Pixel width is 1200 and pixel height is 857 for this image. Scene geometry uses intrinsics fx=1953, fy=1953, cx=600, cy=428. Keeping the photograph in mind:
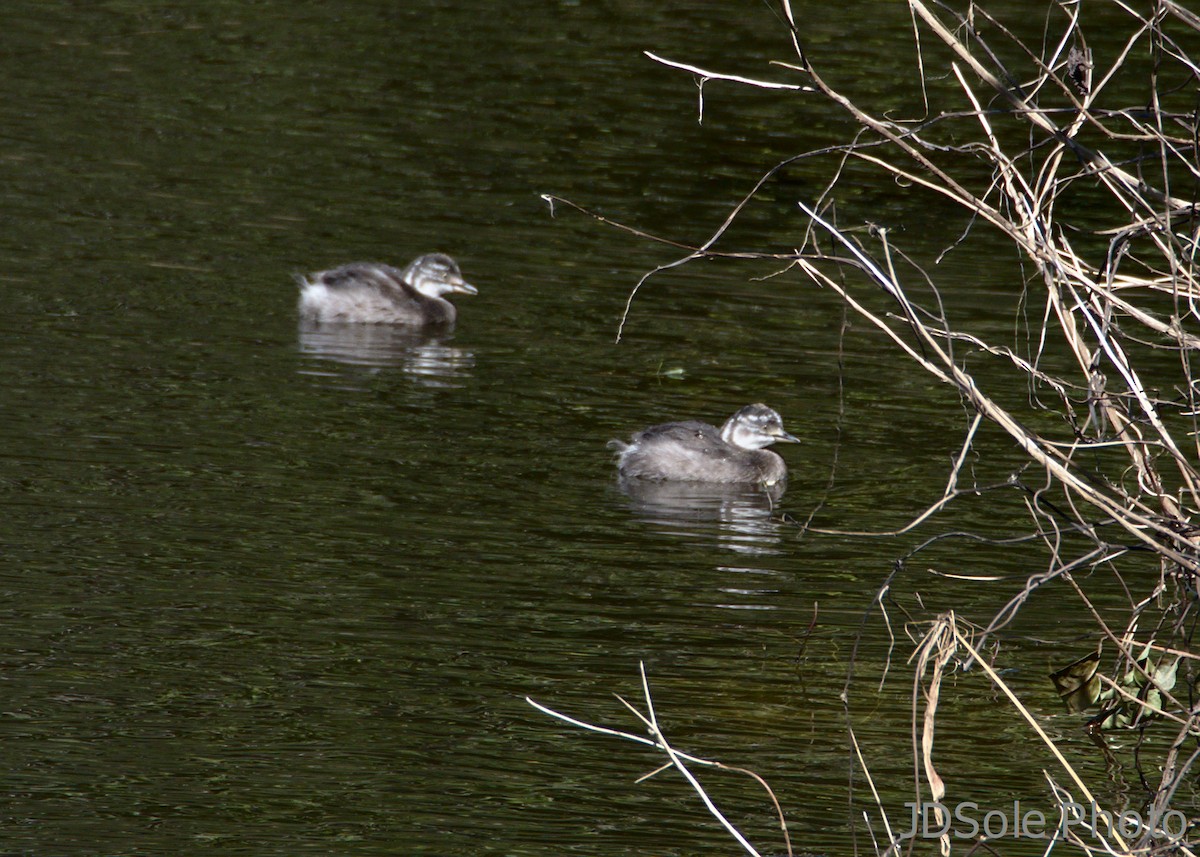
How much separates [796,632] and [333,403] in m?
4.07

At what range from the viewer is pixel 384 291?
1363cm

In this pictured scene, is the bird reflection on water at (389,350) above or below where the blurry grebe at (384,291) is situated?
below

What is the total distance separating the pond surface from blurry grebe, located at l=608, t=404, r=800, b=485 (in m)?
0.17

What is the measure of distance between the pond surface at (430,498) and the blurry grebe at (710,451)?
173 mm

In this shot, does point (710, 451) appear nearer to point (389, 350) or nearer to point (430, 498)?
point (430, 498)

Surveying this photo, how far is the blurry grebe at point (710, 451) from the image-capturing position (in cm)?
1062

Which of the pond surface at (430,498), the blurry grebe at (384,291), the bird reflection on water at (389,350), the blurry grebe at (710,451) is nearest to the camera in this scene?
the pond surface at (430,498)

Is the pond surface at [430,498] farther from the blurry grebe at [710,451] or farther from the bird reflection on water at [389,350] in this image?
the blurry grebe at [710,451]

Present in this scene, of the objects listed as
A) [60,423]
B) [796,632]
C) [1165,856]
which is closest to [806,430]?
[796,632]

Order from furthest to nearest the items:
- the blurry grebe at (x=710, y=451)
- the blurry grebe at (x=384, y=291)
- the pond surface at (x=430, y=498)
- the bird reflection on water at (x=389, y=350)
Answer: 1. the blurry grebe at (x=384, y=291)
2. the bird reflection on water at (x=389, y=350)
3. the blurry grebe at (x=710, y=451)
4. the pond surface at (x=430, y=498)

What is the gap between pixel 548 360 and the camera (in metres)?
12.5

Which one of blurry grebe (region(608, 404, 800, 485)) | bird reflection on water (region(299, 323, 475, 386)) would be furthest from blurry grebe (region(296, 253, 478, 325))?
blurry grebe (region(608, 404, 800, 485))

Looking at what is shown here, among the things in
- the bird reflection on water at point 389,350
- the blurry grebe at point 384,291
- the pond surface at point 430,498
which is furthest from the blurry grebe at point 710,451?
the blurry grebe at point 384,291

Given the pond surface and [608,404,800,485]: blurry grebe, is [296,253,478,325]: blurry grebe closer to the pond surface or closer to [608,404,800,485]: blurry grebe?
the pond surface
